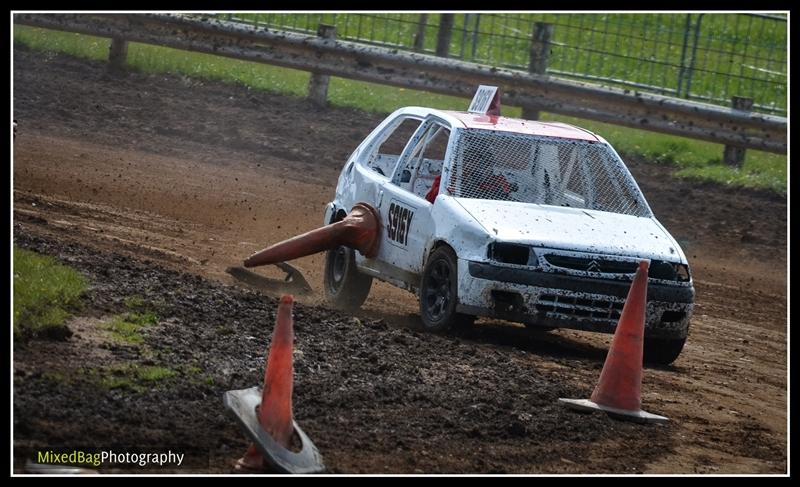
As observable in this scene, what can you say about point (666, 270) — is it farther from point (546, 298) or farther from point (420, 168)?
point (420, 168)

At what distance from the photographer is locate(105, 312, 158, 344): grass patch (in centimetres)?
836

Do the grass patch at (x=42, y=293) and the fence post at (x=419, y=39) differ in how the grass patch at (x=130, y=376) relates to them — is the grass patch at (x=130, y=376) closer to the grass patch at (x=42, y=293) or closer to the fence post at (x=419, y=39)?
the grass patch at (x=42, y=293)

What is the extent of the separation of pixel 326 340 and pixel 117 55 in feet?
40.5

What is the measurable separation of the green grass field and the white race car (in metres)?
8.54

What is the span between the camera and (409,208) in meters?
10.7

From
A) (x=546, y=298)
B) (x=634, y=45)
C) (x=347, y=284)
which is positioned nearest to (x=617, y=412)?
(x=546, y=298)

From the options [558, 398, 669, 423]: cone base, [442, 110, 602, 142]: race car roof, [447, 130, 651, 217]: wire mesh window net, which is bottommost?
[558, 398, 669, 423]: cone base

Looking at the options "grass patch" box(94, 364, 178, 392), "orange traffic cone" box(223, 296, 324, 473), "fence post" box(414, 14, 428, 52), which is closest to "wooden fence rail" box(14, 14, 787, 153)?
"fence post" box(414, 14, 428, 52)

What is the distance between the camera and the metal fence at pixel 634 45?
68.5 feet

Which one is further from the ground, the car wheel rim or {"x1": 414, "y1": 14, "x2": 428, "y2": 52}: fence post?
{"x1": 414, "y1": 14, "x2": 428, "y2": 52}: fence post

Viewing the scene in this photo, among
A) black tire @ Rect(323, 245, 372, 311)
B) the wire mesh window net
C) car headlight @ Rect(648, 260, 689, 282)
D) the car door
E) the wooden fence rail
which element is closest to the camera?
car headlight @ Rect(648, 260, 689, 282)

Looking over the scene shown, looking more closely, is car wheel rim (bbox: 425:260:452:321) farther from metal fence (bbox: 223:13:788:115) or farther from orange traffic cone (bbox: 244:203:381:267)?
metal fence (bbox: 223:13:788:115)

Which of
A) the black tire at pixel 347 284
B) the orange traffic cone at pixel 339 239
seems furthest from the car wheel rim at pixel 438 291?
the black tire at pixel 347 284
